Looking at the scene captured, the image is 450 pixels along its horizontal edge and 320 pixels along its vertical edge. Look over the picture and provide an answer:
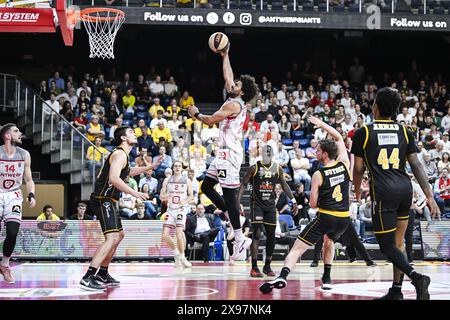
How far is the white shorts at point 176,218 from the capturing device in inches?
605

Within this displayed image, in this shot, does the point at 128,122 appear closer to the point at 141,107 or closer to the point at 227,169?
the point at 141,107

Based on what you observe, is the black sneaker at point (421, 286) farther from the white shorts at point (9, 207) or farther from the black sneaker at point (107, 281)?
the white shorts at point (9, 207)

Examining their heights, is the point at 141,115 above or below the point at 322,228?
above

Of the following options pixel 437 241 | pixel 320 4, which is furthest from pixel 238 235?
pixel 320 4

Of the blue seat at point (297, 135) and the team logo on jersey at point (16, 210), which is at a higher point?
the blue seat at point (297, 135)

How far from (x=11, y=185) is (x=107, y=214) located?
77.8 inches

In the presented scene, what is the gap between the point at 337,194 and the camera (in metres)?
10.5

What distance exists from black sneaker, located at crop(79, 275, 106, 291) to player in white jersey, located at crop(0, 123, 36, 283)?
1836 mm

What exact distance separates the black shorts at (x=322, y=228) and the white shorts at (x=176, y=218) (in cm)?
524

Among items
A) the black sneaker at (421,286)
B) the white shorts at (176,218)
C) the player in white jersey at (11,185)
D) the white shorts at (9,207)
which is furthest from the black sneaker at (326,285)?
the white shorts at (176,218)

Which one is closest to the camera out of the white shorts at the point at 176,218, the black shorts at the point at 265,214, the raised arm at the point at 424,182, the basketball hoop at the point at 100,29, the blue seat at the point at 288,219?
the raised arm at the point at 424,182

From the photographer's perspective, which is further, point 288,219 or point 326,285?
point 288,219

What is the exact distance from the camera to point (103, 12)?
76.0 feet

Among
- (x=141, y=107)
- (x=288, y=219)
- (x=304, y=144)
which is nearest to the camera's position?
(x=288, y=219)
